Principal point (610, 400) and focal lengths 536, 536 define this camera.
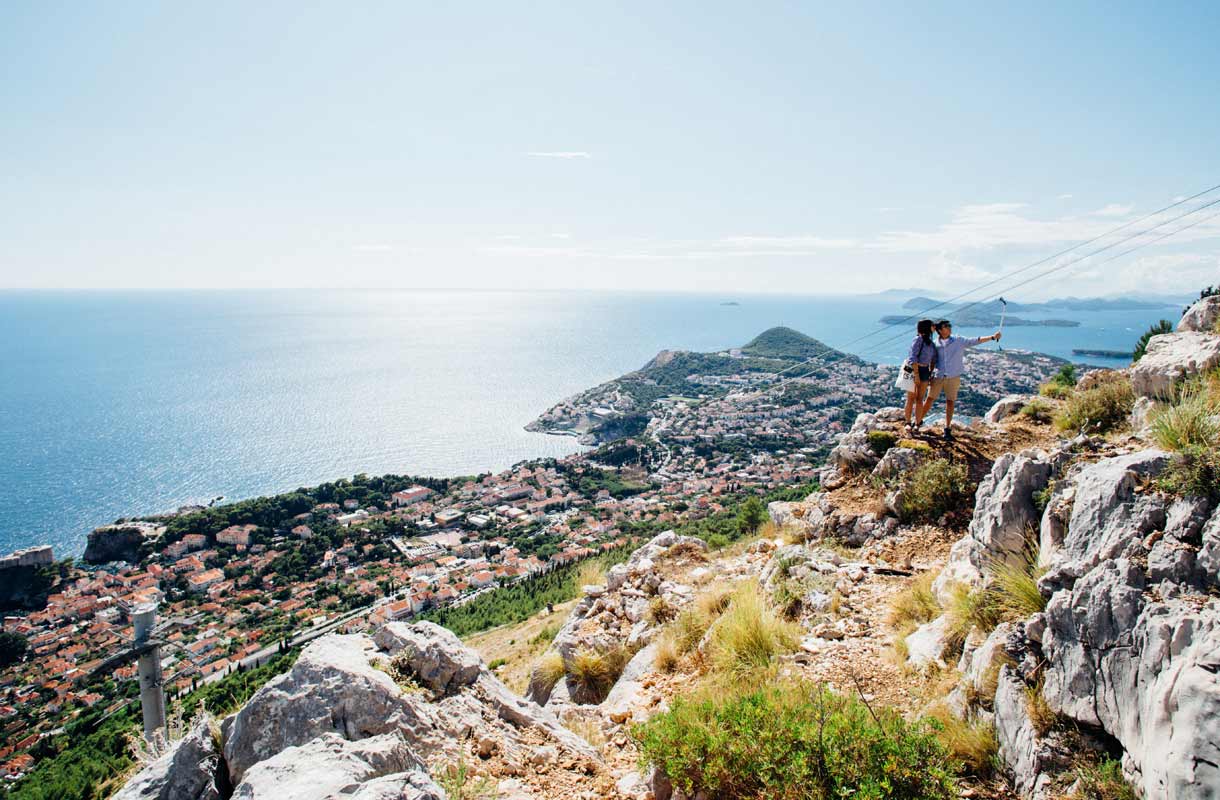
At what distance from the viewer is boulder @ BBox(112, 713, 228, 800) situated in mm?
3516

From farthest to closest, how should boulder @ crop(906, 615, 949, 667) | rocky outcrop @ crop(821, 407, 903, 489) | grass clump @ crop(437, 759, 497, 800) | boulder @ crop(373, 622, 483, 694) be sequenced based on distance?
1. rocky outcrop @ crop(821, 407, 903, 489)
2. boulder @ crop(373, 622, 483, 694)
3. boulder @ crop(906, 615, 949, 667)
4. grass clump @ crop(437, 759, 497, 800)

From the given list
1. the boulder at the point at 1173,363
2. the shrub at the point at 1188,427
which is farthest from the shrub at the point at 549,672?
the boulder at the point at 1173,363

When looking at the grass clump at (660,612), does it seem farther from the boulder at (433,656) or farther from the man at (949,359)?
the man at (949,359)

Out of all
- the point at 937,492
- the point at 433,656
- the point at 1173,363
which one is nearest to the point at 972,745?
the point at 433,656

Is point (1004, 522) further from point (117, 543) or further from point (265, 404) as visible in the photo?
point (265, 404)

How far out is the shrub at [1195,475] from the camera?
10.1 ft

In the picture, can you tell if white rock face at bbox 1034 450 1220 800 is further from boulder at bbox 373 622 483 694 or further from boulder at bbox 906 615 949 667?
boulder at bbox 373 622 483 694

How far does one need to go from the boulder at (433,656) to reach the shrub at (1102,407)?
23.8 feet

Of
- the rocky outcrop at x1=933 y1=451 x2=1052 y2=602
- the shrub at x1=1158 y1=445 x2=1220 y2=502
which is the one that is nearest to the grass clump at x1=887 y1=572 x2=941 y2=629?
the rocky outcrop at x1=933 y1=451 x2=1052 y2=602

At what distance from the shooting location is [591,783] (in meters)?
3.86

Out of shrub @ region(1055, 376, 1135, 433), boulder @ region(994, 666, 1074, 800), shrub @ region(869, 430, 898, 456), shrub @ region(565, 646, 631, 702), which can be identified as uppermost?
shrub @ region(1055, 376, 1135, 433)

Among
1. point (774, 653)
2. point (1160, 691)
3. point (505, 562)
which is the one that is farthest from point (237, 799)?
point (505, 562)

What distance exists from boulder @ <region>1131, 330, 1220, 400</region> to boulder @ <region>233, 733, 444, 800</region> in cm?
702

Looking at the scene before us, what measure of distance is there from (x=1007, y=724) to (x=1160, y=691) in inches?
→ 39.5
